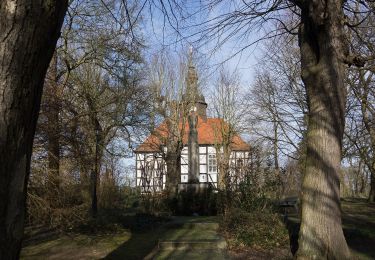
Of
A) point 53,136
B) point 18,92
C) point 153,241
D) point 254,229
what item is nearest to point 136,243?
point 153,241

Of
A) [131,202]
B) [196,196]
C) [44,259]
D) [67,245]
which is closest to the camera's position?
[44,259]

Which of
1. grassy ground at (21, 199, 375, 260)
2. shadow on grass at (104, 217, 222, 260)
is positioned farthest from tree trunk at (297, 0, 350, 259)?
shadow on grass at (104, 217, 222, 260)

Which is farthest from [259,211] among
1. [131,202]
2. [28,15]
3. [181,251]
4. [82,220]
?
[131,202]

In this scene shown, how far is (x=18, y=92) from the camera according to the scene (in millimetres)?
3373

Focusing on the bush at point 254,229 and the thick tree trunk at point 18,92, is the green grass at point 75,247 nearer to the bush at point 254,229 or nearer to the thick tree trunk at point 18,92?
the bush at point 254,229

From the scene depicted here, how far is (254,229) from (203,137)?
3830cm

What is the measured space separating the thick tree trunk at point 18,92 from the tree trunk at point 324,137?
16.0 feet

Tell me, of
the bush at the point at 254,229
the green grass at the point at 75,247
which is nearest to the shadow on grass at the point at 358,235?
the bush at the point at 254,229

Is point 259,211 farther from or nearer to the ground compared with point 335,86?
nearer to the ground

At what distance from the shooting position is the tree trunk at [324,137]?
699cm

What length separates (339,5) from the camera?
753 cm

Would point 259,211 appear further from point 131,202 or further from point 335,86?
point 131,202

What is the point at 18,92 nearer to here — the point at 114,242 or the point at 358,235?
the point at 114,242

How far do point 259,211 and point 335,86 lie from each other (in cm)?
544
